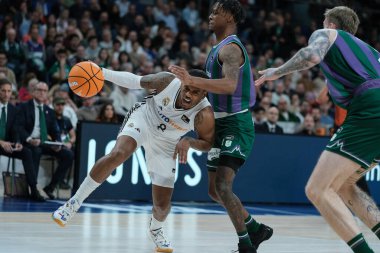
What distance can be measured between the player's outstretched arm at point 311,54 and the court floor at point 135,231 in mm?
2072

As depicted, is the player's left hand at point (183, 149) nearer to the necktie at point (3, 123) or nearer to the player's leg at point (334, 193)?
the player's leg at point (334, 193)

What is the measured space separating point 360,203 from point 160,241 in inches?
74.0

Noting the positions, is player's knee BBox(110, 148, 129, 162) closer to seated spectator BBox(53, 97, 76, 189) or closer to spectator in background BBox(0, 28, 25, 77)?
seated spectator BBox(53, 97, 76, 189)

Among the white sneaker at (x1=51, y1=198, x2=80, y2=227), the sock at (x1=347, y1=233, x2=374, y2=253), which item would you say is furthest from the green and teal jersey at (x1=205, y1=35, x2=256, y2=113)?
the sock at (x1=347, y1=233, x2=374, y2=253)

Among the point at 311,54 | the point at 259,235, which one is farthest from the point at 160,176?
the point at 311,54

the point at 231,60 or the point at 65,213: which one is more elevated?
the point at 231,60

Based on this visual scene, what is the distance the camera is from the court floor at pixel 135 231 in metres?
6.85

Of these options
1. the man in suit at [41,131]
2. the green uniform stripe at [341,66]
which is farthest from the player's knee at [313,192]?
the man in suit at [41,131]

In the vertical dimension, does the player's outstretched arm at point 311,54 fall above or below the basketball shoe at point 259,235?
above

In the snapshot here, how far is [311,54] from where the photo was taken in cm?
546

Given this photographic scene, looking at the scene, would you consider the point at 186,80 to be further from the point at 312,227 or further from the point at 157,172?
the point at 312,227

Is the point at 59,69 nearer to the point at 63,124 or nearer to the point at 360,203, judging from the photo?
the point at 63,124

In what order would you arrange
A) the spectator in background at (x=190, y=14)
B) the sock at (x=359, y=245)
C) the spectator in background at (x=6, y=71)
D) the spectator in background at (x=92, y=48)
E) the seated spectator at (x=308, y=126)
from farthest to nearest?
the spectator in background at (x=190, y=14), the spectator in background at (x=92, y=48), the seated spectator at (x=308, y=126), the spectator in background at (x=6, y=71), the sock at (x=359, y=245)

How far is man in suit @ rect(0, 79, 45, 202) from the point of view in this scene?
11758mm
